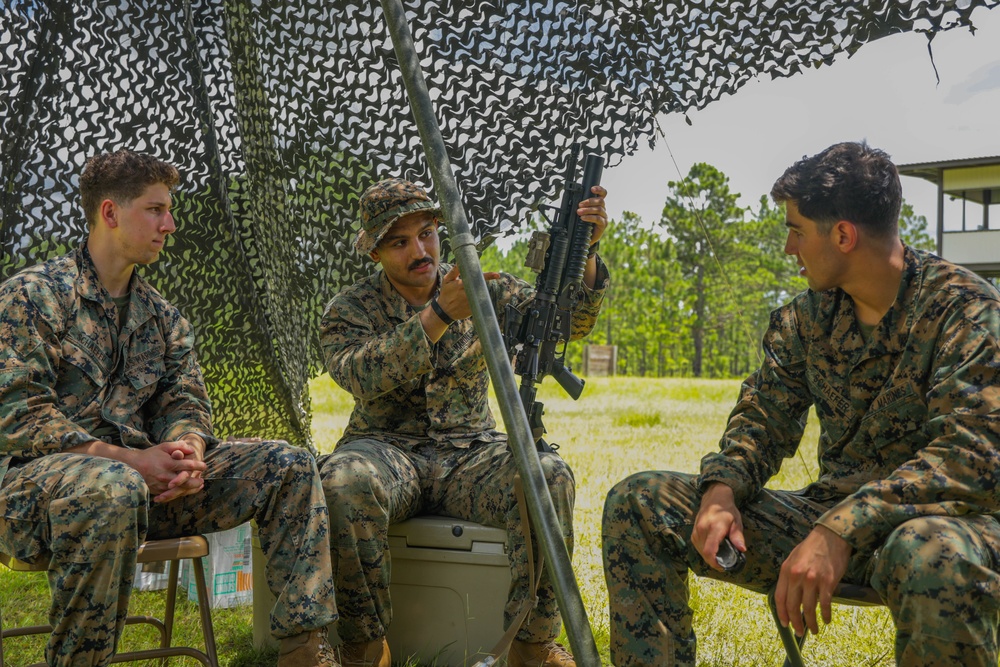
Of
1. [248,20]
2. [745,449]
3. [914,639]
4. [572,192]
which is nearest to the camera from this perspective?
[914,639]

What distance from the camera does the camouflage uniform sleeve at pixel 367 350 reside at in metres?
3.28

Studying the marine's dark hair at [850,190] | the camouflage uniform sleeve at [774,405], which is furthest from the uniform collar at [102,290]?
the marine's dark hair at [850,190]

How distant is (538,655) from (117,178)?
6.75 ft

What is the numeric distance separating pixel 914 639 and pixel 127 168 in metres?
2.63

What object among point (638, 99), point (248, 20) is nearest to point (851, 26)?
point (638, 99)

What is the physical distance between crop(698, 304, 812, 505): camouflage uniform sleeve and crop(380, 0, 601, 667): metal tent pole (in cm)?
73

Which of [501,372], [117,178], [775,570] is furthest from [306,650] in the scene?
[117,178]

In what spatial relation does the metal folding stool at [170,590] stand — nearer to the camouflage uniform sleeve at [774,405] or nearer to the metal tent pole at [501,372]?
the metal tent pole at [501,372]

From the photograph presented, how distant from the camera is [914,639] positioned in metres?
2.03

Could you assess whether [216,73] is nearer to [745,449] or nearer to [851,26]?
[851,26]

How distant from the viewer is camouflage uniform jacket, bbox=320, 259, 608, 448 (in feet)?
11.7

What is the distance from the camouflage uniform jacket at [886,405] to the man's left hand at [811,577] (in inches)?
1.4

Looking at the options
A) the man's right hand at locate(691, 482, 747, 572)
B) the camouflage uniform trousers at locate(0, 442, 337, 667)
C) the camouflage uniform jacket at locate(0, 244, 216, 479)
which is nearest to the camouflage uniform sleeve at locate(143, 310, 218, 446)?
the camouflage uniform jacket at locate(0, 244, 216, 479)

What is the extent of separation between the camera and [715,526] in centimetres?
243
